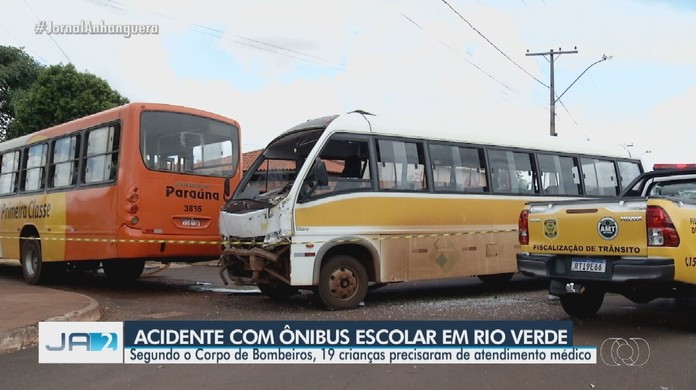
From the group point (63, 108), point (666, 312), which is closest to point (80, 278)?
point (666, 312)

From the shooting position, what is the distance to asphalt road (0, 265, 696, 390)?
5246 mm

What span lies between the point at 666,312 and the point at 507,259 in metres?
2.75

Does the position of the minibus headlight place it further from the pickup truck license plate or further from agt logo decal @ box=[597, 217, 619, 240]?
agt logo decal @ box=[597, 217, 619, 240]

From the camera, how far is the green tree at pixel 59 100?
2820cm

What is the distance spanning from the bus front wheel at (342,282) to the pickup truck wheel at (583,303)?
9.00 feet

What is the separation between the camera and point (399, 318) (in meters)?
8.05

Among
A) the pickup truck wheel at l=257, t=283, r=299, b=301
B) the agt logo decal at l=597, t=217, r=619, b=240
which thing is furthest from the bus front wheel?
the agt logo decal at l=597, t=217, r=619, b=240

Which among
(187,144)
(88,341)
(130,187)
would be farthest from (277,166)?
(88,341)

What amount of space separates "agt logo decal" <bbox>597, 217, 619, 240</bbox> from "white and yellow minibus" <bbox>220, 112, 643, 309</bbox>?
321cm

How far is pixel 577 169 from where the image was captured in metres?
12.2
